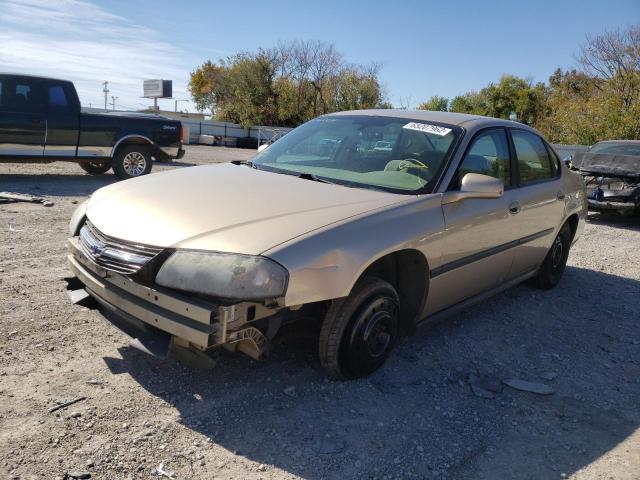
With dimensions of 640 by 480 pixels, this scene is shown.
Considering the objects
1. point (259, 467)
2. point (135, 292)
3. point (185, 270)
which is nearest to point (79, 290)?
point (135, 292)

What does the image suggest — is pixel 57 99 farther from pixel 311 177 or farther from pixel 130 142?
pixel 311 177

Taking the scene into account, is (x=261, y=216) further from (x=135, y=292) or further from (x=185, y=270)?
(x=135, y=292)

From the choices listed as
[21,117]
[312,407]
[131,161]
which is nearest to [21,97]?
[21,117]

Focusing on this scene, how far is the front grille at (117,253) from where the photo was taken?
8.58 feet

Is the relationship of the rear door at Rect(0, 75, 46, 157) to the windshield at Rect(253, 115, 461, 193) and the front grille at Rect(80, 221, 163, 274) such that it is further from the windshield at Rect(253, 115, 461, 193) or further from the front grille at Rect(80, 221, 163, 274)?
the front grille at Rect(80, 221, 163, 274)

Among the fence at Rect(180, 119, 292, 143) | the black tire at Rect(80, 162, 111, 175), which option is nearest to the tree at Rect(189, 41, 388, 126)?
the fence at Rect(180, 119, 292, 143)

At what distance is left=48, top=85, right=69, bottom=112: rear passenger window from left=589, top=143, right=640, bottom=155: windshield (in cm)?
1066

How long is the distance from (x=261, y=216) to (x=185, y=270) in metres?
0.54

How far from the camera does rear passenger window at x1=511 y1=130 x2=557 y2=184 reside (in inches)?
178

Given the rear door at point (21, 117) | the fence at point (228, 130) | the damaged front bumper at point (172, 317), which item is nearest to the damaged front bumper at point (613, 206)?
the damaged front bumper at point (172, 317)

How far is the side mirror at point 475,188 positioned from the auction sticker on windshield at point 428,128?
46 centimetres

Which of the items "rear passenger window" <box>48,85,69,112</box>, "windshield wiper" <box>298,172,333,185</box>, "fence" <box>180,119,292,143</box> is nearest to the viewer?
"windshield wiper" <box>298,172,333,185</box>

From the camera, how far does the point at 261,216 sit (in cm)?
282

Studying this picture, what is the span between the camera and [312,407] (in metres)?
2.93
